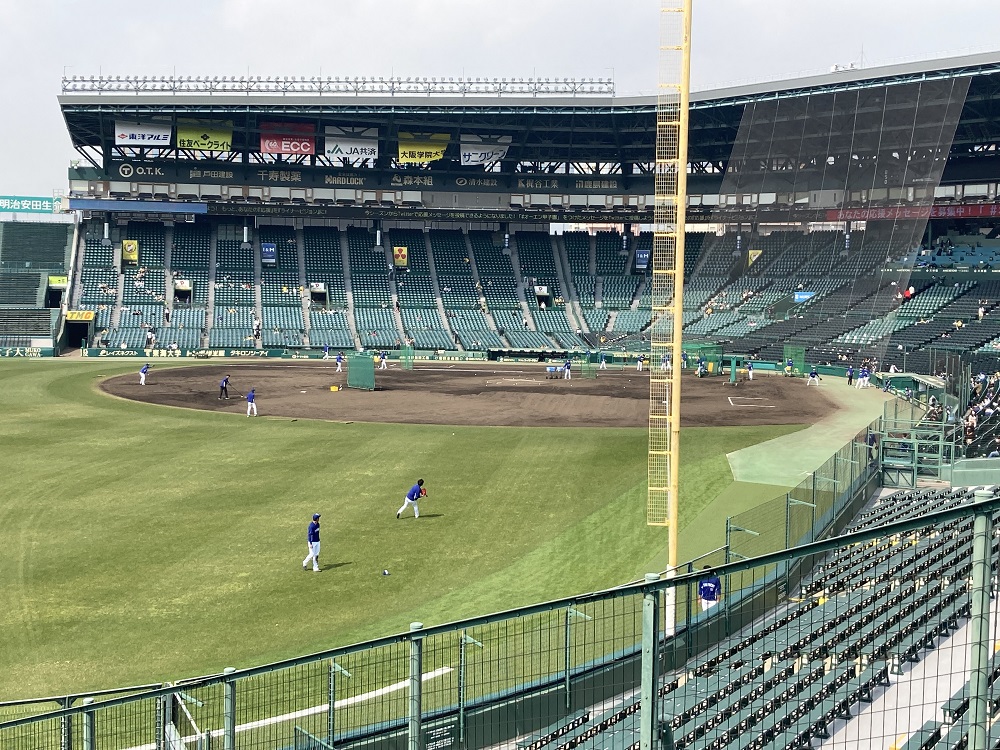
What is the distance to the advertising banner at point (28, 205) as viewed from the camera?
296 ft

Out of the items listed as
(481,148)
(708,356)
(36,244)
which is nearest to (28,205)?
(36,244)

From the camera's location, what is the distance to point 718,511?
24.9 meters

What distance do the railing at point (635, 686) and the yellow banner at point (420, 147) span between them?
257ft

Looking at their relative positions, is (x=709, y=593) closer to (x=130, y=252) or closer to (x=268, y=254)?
(x=268, y=254)

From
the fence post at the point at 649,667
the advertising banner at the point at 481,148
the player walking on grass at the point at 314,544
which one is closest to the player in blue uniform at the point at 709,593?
the fence post at the point at 649,667

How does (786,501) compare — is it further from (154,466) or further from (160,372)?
(160,372)

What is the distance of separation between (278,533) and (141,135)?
241 ft

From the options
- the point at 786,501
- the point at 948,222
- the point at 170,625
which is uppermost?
the point at 948,222

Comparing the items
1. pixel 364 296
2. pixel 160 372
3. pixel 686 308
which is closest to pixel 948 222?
pixel 686 308

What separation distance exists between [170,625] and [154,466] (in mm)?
15727

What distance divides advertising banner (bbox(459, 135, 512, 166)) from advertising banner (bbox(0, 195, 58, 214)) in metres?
41.5

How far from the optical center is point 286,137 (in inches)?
3430

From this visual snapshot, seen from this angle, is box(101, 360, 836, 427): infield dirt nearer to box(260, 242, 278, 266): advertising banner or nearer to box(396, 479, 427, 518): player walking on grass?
box(396, 479, 427, 518): player walking on grass

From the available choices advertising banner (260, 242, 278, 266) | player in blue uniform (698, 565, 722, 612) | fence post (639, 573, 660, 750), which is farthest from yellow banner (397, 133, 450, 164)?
fence post (639, 573, 660, 750)
